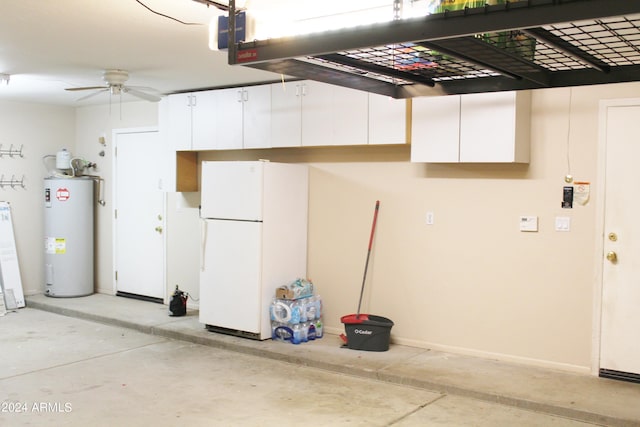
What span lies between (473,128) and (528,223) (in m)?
0.85

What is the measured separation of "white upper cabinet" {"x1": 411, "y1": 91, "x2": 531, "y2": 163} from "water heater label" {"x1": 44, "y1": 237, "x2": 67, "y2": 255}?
4803mm

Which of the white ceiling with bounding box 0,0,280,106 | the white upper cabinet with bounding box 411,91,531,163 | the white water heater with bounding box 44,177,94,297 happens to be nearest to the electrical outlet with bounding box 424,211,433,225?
the white upper cabinet with bounding box 411,91,531,163

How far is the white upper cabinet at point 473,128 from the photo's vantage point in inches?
182

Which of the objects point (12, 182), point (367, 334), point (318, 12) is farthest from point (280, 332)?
point (12, 182)

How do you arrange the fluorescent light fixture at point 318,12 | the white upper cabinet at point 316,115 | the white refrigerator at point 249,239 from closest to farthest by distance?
the fluorescent light fixture at point 318,12 → the white upper cabinet at point 316,115 → the white refrigerator at point 249,239

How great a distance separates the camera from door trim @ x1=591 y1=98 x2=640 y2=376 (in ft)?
14.9

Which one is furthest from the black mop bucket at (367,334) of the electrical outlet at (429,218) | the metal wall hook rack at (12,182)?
the metal wall hook rack at (12,182)

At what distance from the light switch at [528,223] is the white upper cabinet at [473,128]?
1.51ft

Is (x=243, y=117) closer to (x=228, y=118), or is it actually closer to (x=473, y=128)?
(x=228, y=118)

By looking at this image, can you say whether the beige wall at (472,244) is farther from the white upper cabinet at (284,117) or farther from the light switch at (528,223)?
the white upper cabinet at (284,117)

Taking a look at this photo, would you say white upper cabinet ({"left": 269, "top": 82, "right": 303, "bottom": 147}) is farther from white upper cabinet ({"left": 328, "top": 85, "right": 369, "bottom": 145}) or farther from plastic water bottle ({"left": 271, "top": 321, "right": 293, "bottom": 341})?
plastic water bottle ({"left": 271, "top": 321, "right": 293, "bottom": 341})

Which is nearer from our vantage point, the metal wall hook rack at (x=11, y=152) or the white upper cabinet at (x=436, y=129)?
the white upper cabinet at (x=436, y=129)

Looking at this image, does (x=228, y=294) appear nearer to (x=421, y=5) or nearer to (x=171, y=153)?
(x=171, y=153)

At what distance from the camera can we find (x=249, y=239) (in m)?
5.72
